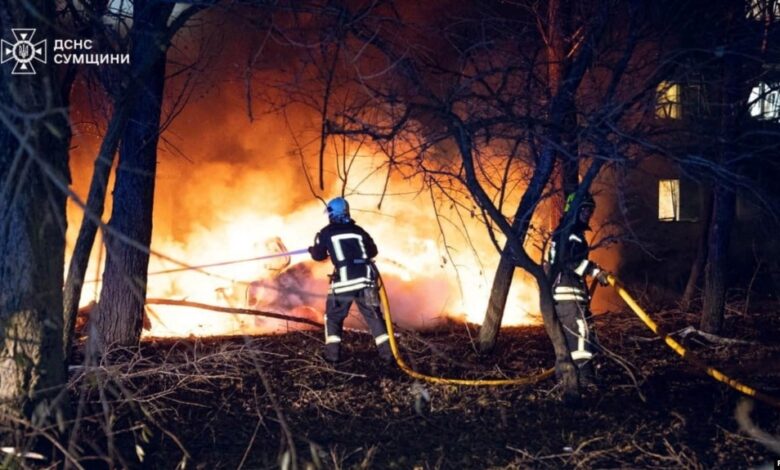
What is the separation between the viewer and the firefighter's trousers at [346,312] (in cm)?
812

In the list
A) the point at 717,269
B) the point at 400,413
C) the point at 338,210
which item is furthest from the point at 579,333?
the point at 717,269

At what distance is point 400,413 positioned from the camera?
6668 mm

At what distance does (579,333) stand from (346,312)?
7.90 ft

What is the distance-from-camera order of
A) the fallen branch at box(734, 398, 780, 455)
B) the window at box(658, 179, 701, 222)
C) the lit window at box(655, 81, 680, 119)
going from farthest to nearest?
1. the window at box(658, 179, 701, 222)
2. the lit window at box(655, 81, 680, 119)
3. the fallen branch at box(734, 398, 780, 455)

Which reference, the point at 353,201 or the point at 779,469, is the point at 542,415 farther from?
the point at 353,201

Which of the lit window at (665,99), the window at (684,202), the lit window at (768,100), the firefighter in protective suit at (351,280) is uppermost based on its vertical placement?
the lit window at (768,100)

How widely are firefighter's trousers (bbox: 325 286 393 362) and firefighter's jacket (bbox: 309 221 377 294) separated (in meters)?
0.08

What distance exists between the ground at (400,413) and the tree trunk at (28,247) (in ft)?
1.45

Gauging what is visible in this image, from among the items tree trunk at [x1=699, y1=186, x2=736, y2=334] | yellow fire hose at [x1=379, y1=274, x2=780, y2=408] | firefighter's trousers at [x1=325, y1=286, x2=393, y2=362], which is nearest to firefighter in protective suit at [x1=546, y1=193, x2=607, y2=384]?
yellow fire hose at [x1=379, y1=274, x2=780, y2=408]

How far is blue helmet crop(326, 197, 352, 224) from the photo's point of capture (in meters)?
8.38

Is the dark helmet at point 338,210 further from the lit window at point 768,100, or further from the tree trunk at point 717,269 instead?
the tree trunk at point 717,269

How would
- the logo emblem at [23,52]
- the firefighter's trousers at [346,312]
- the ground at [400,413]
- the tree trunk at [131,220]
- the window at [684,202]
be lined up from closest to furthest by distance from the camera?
the logo emblem at [23,52]
the ground at [400,413]
the tree trunk at [131,220]
the firefighter's trousers at [346,312]
the window at [684,202]

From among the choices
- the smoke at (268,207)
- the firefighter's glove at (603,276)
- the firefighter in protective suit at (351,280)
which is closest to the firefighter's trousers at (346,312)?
the firefighter in protective suit at (351,280)

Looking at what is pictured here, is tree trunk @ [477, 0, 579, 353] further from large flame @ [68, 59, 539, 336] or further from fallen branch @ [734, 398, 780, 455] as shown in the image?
large flame @ [68, 59, 539, 336]
